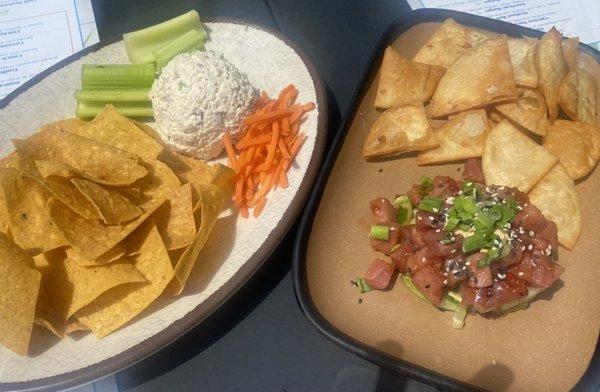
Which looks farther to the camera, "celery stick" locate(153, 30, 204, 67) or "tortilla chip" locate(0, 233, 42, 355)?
"celery stick" locate(153, 30, 204, 67)

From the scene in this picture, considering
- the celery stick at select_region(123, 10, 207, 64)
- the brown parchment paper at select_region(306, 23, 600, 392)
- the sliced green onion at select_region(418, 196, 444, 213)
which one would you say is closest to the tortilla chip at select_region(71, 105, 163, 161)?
the celery stick at select_region(123, 10, 207, 64)

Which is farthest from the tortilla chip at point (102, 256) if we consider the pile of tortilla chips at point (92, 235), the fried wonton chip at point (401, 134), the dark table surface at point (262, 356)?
the fried wonton chip at point (401, 134)

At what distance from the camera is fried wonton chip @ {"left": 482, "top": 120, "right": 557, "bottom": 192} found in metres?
1.75

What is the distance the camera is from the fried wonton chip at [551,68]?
183cm

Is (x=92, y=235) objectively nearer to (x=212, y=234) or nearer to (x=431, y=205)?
(x=212, y=234)

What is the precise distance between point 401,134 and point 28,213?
1.36m

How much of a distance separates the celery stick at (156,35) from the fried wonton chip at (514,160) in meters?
1.39

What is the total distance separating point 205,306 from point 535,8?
2.00m

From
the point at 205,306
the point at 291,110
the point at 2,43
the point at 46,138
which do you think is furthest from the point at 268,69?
the point at 2,43

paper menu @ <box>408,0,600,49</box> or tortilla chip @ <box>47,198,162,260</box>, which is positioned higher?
paper menu @ <box>408,0,600,49</box>

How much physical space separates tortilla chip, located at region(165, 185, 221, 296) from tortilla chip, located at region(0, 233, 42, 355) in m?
0.41

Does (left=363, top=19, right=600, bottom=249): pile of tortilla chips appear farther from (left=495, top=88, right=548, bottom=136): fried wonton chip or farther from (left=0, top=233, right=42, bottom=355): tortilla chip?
(left=0, top=233, right=42, bottom=355): tortilla chip

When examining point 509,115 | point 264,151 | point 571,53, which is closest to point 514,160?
point 509,115

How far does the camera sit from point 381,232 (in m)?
1.69
